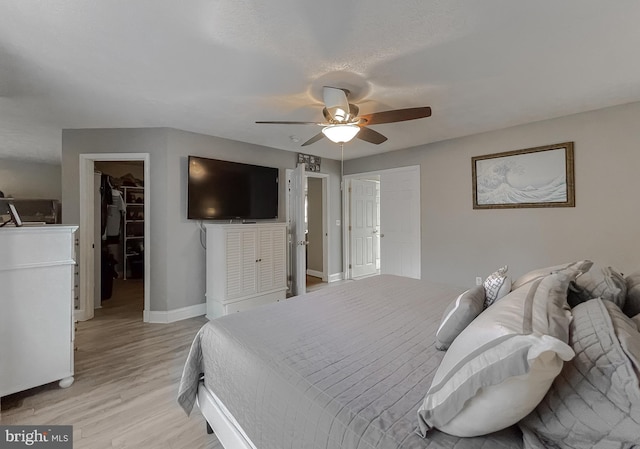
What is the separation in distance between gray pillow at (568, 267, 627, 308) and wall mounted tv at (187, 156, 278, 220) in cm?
359

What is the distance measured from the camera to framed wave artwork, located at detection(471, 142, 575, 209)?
3.19m

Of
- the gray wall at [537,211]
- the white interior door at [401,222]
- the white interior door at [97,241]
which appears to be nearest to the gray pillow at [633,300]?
the gray wall at [537,211]

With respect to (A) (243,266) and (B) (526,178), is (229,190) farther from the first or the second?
(B) (526,178)

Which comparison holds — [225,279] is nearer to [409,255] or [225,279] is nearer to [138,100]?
[138,100]

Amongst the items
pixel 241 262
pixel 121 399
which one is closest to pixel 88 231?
pixel 241 262

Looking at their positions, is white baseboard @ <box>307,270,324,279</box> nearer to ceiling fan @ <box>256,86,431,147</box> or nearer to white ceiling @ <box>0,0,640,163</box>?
white ceiling @ <box>0,0,640,163</box>

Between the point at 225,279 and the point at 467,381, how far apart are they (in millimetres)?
3069

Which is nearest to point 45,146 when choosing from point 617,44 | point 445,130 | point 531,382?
point 445,130

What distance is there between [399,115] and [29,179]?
23.9 ft

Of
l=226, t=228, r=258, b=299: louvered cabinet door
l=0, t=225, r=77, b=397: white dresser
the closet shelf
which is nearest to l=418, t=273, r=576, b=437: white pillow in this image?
l=0, t=225, r=77, b=397: white dresser

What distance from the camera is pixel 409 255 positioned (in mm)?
4668

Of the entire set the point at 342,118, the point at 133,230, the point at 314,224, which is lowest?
the point at 133,230

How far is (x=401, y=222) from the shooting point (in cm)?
478

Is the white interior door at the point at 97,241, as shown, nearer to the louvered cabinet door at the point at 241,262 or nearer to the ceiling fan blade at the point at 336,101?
the louvered cabinet door at the point at 241,262
